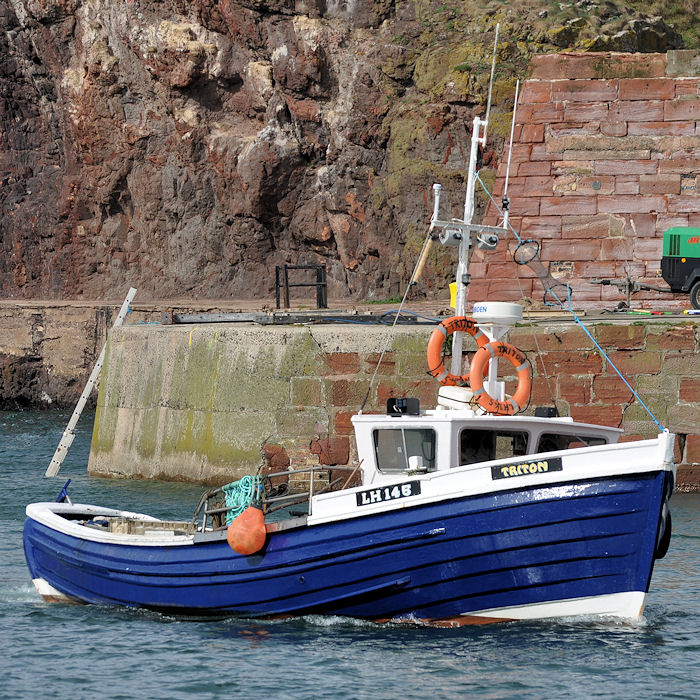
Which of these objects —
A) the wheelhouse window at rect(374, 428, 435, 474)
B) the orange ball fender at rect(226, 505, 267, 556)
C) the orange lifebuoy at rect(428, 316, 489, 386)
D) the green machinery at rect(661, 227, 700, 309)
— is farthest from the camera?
the green machinery at rect(661, 227, 700, 309)

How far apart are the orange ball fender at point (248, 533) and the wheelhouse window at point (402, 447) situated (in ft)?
4.47

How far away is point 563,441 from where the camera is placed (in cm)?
1264

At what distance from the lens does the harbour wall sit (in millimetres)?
18484

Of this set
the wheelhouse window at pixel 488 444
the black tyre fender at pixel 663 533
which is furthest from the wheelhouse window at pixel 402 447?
the black tyre fender at pixel 663 533

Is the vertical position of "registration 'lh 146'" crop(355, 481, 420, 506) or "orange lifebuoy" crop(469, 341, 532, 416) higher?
"orange lifebuoy" crop(469, 341, 532, 416)

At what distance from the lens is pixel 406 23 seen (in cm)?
3734

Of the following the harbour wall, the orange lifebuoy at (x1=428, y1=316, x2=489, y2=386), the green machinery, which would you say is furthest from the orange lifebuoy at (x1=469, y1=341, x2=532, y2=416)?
the green machinery

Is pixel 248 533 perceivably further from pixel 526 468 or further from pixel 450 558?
pixel 526 468

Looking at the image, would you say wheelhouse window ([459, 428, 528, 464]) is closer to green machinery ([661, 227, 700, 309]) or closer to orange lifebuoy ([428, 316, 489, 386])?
orange lifebuoy ([428, 316, 489, 386])

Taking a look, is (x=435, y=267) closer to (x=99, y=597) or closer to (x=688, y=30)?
(x=688, y=30)

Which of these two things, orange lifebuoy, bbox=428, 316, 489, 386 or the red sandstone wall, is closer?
orange lifebuoy, bbox=428, 316, 489, 386

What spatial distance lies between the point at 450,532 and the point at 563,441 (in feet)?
6.68

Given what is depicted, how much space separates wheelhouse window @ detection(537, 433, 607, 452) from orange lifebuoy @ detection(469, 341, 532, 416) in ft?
1.30

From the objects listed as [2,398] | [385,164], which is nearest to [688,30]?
[385,164]
